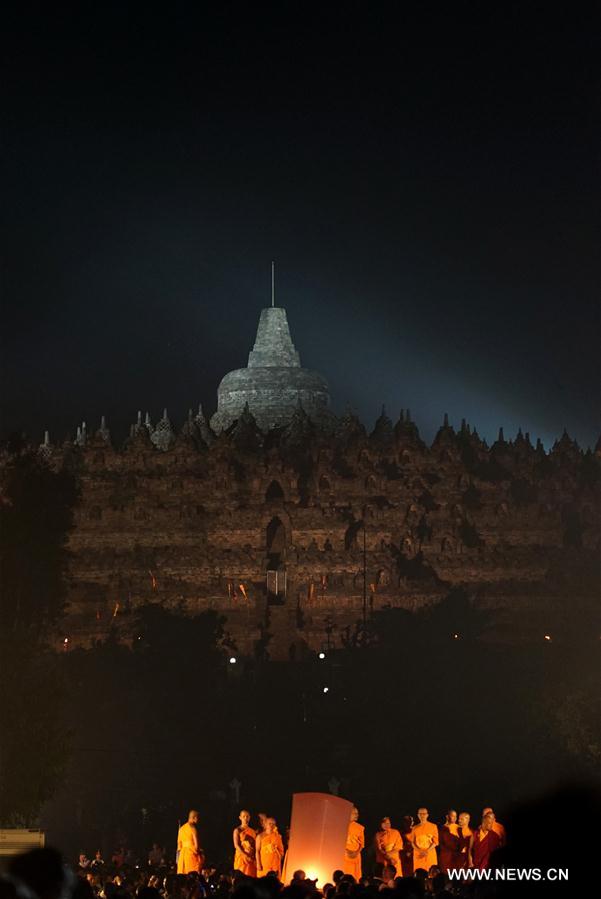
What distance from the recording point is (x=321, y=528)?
69688 millimetres

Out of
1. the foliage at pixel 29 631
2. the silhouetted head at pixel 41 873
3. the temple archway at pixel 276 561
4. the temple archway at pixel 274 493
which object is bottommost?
the silhouetted head at pixel 41 873

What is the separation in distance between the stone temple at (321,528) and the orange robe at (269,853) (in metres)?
42.4

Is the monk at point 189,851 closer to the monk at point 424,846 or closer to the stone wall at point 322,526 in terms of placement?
the monk at point 424,846

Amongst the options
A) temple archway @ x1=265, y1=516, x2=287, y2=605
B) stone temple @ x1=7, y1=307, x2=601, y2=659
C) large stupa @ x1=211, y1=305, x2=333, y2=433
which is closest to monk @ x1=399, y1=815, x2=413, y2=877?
stone temple @ x1=7, y1=307, x2=601, y2=659

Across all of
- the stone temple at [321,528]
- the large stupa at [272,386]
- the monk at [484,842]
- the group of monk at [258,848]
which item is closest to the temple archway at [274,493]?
the stone temple at [321,528]

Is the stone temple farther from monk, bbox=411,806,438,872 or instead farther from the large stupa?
monk, bbox=411,806,438,872

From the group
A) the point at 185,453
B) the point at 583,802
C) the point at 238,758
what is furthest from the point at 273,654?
the point at 583,802

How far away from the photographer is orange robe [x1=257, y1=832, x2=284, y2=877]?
22.5 meters

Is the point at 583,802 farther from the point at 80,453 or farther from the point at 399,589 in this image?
the point at 80,453

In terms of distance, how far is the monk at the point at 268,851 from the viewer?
73.8 ft

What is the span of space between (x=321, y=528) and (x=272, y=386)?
1181 centimetres

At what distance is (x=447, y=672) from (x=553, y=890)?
152ft

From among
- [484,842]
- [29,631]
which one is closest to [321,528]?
[29,631]

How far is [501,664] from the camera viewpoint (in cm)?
5619
